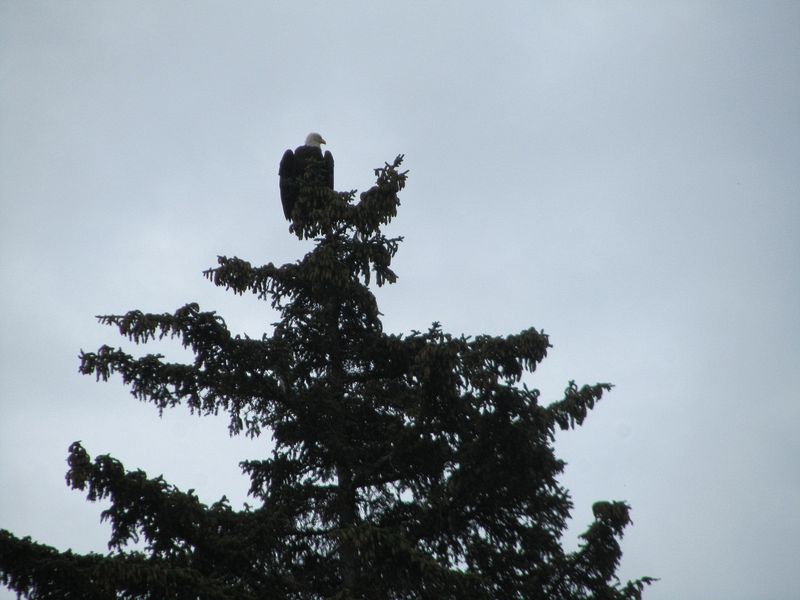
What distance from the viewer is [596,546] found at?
289 inches

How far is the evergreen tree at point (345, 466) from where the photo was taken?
7098mm

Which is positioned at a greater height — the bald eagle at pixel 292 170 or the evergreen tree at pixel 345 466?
the bald eagle at pixel 292 170

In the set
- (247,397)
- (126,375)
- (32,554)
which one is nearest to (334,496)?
(247,397)

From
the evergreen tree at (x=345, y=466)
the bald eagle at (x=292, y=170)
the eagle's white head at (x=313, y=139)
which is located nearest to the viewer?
the evergreen tree at (x=345, y=466)

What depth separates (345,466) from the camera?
904 cm

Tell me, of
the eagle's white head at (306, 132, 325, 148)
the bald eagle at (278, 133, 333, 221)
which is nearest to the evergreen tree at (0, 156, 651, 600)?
the bald eagle at (278, 133, 333, 221)

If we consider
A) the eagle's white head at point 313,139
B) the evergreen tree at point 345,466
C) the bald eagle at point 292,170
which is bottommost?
the evergreen tree at point 345,466

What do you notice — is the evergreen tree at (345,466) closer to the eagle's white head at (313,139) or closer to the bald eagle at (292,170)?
the bald eagle at (292,170)

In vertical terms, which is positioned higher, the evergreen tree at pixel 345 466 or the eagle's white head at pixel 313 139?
the eagle's white head at pixel 313 139

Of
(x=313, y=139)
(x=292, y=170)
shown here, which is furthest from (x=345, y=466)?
(x=313, y=139)

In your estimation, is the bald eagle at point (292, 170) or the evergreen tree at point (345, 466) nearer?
the evergreen tree at point (345, 466)

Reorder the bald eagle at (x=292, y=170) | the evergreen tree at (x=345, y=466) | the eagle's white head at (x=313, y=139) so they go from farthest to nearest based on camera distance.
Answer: the eagle's white head at (x=313, y=139) < the bald eagle at (x=292, y=170) < the evergreen tree at (x=345, y=466)

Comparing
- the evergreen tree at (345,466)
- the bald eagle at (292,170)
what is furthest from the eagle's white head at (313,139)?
the evergreen tree at (345,466)

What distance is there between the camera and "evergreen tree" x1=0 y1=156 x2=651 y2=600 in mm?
7098
